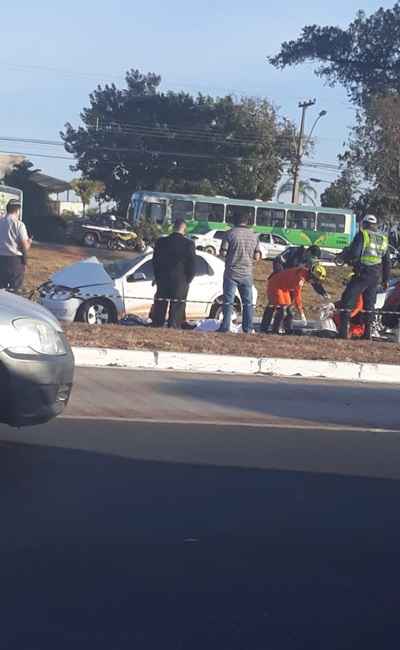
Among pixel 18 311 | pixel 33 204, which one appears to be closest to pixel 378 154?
pixel 33 204

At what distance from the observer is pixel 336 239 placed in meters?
55.1

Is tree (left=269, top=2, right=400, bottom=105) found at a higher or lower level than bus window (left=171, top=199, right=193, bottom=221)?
higher

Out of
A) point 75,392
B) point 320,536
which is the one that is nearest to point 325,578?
point 320,536

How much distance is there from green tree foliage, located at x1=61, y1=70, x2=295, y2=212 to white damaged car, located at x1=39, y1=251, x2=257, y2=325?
44.2 m

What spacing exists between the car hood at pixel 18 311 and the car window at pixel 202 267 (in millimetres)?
11304

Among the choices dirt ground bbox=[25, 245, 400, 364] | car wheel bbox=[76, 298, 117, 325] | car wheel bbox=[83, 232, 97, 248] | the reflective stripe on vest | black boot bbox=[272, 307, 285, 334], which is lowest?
car wheel bbox=[83, 232, 97, 248]

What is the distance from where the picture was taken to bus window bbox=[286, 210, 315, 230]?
54.9m

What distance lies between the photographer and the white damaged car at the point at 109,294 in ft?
57.0

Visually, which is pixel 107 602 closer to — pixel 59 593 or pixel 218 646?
pixel 59 593

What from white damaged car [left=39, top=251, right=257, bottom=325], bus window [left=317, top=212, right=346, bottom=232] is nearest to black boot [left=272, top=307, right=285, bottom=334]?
white damaged car [left=39, top=251, right=257, bottom=325]

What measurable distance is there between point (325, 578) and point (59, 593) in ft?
4.50

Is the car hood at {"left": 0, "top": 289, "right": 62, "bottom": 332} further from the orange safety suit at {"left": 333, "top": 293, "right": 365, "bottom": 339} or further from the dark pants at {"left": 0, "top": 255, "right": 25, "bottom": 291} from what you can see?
the orange safety suit at {"left": 333, "top": 293, "right": 365, "bottom": 339}

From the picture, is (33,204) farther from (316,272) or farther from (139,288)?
(316,272)

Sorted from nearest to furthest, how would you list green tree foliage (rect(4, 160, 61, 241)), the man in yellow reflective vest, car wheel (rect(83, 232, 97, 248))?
the man in yellow reflective vest → car wheel (rect(83, 232, 97, 248)) → green tree foliage (rect(4, 160, 61, 241))
